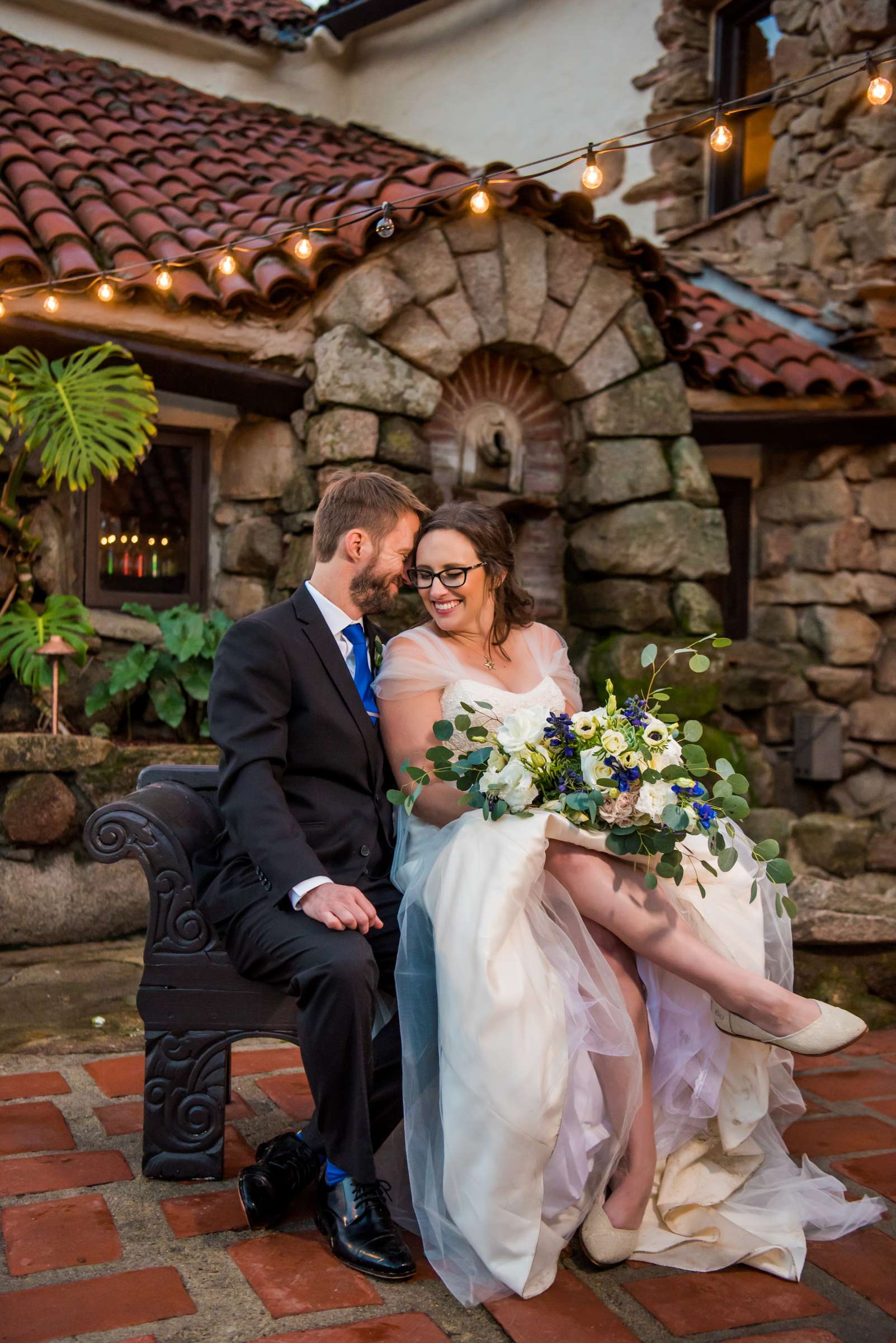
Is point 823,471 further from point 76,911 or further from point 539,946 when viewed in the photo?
point 539,946

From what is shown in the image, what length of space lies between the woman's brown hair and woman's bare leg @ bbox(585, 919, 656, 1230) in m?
0.94

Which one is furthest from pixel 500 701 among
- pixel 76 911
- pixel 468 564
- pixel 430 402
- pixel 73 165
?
pixel 73 165

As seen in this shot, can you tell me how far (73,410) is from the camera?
14.6 ft

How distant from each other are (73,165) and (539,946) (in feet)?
15.9

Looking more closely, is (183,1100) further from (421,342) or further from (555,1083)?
(421,342)

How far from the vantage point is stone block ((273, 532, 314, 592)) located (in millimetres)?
5062

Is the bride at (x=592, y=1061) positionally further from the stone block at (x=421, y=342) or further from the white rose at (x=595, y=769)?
the stone block at (x=421, y=342)

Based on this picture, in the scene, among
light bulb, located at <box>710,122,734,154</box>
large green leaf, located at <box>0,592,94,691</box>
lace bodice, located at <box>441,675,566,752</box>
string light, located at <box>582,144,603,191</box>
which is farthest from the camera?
large green leaf, located at <box>0,592,94,691</box>

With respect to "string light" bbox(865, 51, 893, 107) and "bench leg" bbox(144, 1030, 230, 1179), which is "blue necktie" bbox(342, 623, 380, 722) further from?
"string light" bbox(865, 51, 893, 107)

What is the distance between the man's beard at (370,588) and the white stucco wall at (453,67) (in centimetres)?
557

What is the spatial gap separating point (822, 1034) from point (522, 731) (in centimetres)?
81

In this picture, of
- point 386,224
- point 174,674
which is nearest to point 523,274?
point 386,224

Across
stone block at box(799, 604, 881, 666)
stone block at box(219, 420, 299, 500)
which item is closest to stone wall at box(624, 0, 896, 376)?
stone block at box(799, 604, 881, 666)

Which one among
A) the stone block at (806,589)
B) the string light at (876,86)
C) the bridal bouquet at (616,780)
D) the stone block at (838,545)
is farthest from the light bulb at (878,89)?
the stone block at (806,589)
